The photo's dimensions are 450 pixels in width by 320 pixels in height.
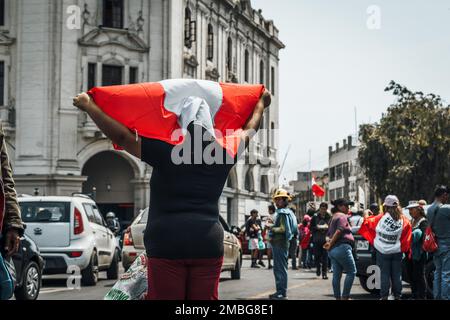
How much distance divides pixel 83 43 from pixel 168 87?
36101 millimetres

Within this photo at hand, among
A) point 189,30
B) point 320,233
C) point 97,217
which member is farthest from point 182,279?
point 189,30

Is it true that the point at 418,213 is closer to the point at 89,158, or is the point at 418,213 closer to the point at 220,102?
the point at 220,102

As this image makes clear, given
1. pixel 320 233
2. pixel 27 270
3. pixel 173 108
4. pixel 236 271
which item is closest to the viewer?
pixel 173 108

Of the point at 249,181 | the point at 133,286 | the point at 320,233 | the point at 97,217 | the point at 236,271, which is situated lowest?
the point at 236,271

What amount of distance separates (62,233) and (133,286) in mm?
12437

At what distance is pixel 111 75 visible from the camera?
40.9 metres

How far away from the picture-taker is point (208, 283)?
4457 millimetres

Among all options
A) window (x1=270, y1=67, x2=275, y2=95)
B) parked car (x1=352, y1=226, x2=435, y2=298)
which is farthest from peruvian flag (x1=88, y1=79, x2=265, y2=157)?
window (x1=270, y1=67, x2=275, y2=95)

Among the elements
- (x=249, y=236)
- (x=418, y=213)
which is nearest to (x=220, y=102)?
(x=418, y=213)

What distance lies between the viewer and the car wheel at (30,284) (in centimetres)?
1307

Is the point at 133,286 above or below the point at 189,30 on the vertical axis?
below

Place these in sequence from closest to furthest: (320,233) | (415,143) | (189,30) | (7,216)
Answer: (7,216)
(320,233)
(415,143)
(189,30)

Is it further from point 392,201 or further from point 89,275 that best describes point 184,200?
point 89,275
